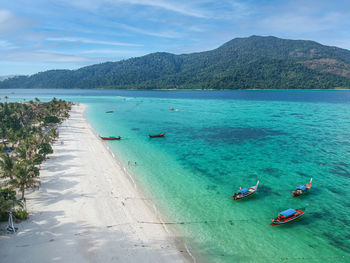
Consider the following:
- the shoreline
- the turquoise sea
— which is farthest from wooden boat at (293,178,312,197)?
the shoreline

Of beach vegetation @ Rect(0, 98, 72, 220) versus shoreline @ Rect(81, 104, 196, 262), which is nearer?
shoreline @ Rect(81, 104, 196, 262)

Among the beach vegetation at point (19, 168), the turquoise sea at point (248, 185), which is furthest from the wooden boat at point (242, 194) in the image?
the beach vegetation at point (19, 168)

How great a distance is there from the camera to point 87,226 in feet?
66.7

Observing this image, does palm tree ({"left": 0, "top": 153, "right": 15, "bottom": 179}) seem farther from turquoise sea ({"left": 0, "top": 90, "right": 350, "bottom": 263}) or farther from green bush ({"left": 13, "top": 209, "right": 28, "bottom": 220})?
turquoise sea ({"left": 0, "top": 90, "right": 350, "bottom": 263})

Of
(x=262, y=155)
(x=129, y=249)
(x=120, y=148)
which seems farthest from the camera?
(x=120, y=148)

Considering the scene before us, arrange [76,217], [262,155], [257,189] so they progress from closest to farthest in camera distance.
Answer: [76,217]
[257,189]
[262,155]

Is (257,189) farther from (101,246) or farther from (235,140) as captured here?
(235,140)

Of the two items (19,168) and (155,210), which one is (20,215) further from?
(155,210)

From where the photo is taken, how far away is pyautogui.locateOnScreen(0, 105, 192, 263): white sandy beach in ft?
55.7

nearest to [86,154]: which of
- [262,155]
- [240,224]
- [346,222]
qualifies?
[240,224]

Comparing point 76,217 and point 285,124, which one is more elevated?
point 285,124

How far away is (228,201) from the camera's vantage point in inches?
1024

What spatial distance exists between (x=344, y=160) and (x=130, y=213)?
133 ft

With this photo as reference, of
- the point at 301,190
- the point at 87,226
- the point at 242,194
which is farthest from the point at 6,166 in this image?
the point at 301,190
